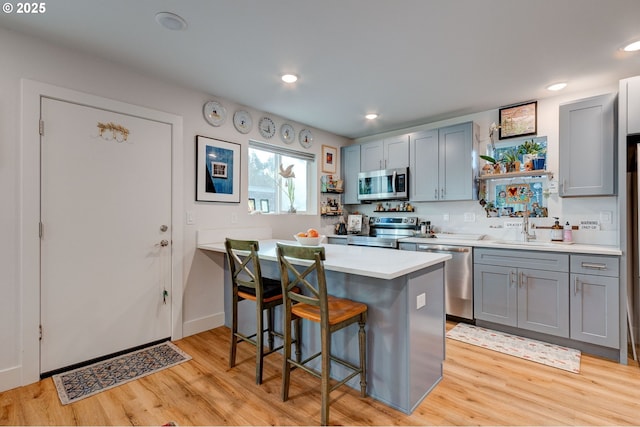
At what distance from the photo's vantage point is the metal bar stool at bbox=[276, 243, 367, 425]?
1.69 m

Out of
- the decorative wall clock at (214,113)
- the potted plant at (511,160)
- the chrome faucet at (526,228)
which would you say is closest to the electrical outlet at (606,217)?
the chrome faucet at (526,228)

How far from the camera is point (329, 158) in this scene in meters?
4.68

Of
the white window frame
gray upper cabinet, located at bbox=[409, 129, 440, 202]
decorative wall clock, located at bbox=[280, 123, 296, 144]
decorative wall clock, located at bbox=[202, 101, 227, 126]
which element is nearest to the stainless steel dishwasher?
gray upper cabinet, located at bbox=[409, 129, 440, 202]

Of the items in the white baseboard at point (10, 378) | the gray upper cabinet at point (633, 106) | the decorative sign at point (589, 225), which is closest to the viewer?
the white baseboard at point (10, 378)

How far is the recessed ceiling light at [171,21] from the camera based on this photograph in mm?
1908

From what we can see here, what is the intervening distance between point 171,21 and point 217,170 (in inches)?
59.8

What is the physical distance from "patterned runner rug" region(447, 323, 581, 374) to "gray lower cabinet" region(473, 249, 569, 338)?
4.8 inches

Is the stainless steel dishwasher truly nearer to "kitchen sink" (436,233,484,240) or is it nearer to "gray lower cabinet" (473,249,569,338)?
"gray lower cabinet" (473,249,569,338)

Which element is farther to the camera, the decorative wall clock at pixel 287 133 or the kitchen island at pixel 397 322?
the decorative wall clock at pixel 287 133

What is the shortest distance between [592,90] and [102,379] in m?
4.97

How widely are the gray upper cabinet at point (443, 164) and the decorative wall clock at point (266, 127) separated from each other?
182 centimetres

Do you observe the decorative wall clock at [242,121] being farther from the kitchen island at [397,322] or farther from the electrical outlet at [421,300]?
the electrical outlet at [421,300]

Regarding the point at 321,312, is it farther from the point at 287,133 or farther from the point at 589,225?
the point at 589,225

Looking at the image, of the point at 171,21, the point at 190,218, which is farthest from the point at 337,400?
the point at 171,21
